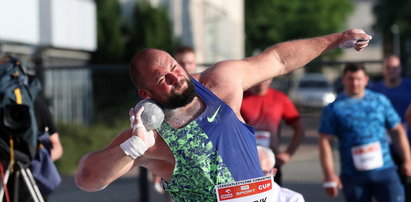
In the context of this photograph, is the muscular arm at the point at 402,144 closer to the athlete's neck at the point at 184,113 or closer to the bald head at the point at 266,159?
the bald head at the point at 266,159

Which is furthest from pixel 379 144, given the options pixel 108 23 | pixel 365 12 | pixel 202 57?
pixel 365 12

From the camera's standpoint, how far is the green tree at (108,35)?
2392cm

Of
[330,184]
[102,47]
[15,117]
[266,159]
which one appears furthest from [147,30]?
[266,159]

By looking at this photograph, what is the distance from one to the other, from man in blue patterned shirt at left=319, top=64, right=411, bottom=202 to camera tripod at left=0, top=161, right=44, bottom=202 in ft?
8.56

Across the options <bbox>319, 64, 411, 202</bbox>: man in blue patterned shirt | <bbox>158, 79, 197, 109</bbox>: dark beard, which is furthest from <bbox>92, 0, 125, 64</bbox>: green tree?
<bbox>158, 79, 197, 109</bbox>: dark beard

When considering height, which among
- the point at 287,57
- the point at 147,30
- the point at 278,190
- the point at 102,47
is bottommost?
the point at 102,47

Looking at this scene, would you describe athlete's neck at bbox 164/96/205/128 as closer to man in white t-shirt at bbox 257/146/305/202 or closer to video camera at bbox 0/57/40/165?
man in white t-shirt at bbox 257/146/305/202

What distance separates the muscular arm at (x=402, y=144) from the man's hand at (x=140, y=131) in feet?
13.5

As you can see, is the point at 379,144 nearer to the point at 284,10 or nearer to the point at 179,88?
the point at 179,88

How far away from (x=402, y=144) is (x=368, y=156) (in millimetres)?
498

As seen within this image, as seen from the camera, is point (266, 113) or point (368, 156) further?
point (266, 113)

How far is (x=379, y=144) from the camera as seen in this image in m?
7.28

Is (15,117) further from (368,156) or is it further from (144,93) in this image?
(368,156)

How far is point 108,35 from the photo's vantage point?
950 inches
